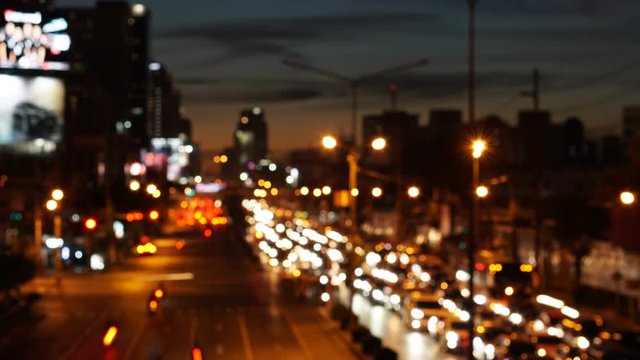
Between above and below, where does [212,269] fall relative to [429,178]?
below

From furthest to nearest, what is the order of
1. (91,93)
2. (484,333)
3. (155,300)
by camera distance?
1. (91,93)
2. (155,300)
3. (484,333)

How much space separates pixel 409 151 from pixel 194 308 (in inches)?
2141

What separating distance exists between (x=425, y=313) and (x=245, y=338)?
22.2 feet

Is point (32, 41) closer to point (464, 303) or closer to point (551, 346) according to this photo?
point (464, 303)

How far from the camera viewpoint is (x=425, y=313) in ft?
142

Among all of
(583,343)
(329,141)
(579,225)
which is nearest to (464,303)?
(579,225)

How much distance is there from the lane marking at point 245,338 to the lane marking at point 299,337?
1712mm

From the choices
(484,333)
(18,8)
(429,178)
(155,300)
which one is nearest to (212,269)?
(429,178)

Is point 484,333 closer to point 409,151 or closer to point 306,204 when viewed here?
point 409,151

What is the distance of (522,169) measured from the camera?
294 feet

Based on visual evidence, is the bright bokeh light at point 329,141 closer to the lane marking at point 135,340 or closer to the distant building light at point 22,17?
the lane marking at point 135,340

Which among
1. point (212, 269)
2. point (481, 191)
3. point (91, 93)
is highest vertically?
point (91, 93)

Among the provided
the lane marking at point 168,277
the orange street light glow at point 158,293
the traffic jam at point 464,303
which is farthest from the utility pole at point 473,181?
the lane marking at point 168,277

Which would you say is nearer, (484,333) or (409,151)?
(484,333)
